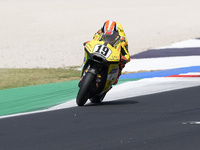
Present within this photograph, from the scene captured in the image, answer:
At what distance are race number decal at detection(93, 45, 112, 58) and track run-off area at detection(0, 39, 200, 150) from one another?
0.90 m

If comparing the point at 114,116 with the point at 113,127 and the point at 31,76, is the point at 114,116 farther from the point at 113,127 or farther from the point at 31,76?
the point at 31,76

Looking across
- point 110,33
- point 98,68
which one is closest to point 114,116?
point 98,68

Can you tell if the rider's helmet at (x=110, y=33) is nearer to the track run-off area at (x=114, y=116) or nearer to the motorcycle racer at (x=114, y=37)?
the motorcycle racer at (x=114, y=37)

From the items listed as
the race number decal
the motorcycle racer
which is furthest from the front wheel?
the motorcycle racer

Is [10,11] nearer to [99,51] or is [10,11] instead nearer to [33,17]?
[33,17]

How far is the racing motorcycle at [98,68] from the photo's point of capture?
9438 millimetres

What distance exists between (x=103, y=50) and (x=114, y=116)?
1356mm

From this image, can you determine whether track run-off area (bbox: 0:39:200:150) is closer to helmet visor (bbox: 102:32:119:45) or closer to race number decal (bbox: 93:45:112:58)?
race number decal (bbox: 93:45:112:58)

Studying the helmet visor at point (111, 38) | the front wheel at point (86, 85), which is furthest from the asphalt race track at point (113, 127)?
the helmet visor at point (111, 38)

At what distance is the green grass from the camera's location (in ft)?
47.0

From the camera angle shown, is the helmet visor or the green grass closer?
the helmet visor

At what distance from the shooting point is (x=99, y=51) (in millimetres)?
9422

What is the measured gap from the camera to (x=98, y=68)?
9.56 meters

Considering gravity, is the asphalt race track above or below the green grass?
above
